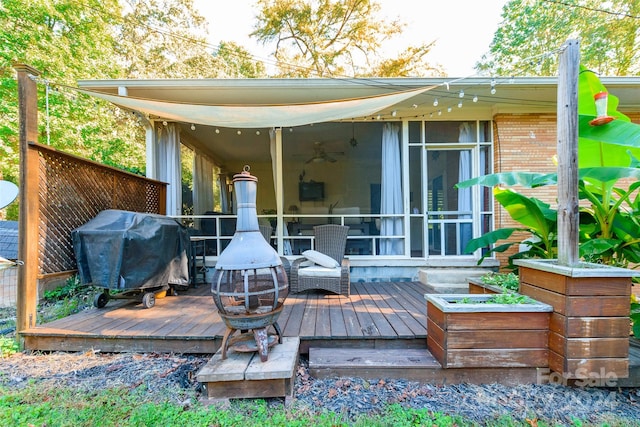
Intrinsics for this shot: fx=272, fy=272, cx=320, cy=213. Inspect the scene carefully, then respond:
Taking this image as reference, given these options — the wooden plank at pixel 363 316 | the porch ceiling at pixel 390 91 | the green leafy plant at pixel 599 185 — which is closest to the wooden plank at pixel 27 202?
the porch ceiling at pixel 390 91

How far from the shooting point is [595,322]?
6.01 feet

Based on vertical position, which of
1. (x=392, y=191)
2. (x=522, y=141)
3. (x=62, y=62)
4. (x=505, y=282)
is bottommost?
(x=505, y=282)

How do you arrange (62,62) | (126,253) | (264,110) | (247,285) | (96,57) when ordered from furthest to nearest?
1. (96,57)
2. (62,62)
3. (264,110)
4. (126,253)
5. (247,285)

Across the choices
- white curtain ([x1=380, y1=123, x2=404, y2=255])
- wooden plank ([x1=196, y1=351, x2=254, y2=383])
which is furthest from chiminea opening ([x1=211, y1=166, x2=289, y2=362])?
white curtain ([x1=380, y1=123, x2=404, y2=255])

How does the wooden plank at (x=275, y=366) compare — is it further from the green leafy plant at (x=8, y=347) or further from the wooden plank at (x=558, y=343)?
the green leafy plant at (x=8, y=347)

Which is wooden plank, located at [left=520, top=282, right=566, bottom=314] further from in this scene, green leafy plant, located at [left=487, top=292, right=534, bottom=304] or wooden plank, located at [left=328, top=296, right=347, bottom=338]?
wooden plank, located at [left=328, top=296, right=347, bottom=338]

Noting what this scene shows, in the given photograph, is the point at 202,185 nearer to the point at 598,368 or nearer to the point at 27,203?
the point at 27,203

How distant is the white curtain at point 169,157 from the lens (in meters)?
4.79

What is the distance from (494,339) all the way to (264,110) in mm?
3179

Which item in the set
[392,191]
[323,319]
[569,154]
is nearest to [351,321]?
[323,319]

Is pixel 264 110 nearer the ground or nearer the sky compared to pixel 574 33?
nearer the ground

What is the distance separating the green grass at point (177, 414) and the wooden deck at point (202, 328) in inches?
22.2

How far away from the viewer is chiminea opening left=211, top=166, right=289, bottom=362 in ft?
6.43

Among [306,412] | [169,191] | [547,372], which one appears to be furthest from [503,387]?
[169,191]
